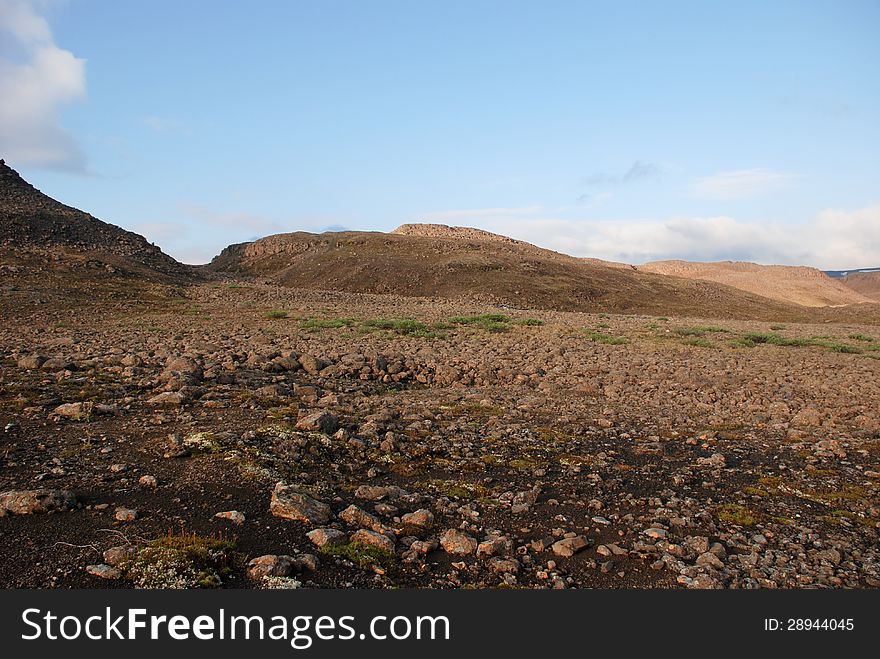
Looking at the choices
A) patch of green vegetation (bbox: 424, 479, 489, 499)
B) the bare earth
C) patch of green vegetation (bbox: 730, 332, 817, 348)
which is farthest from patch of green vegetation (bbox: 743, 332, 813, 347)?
patch of green vegetation (bbox: 424, 479, 489, 499)

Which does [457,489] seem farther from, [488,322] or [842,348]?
[842,348]

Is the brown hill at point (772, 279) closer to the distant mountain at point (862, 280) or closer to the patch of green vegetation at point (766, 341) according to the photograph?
the distant mountain at point (862, 280)

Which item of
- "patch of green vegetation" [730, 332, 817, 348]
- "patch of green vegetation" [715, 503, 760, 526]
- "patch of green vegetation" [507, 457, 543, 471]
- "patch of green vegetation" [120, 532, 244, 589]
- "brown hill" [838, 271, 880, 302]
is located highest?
"brown hill" [838, 271, 880, 302]

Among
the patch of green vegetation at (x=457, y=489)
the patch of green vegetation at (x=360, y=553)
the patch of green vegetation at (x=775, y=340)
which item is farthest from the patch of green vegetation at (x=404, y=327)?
the patch of green vegetation at (x=360, y=553)

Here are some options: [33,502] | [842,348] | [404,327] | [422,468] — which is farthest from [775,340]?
[33,502]

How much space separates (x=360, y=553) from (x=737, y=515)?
308cm

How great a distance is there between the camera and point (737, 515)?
15.8ft

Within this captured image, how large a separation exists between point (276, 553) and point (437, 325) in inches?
478

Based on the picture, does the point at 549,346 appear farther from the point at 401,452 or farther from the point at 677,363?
the point at 401,452

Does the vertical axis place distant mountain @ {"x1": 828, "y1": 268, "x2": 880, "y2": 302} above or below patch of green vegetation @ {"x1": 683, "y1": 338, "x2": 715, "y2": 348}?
above

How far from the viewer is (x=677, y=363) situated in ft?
38.0

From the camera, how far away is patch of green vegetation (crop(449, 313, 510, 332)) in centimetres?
1543

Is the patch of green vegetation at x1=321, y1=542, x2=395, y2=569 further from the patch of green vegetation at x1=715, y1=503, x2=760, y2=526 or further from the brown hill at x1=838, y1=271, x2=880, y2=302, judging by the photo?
the brown hill at x1=838, y1=271, x2=880, y2=302

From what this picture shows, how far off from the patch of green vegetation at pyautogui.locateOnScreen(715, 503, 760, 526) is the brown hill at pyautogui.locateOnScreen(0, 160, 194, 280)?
973 inches
